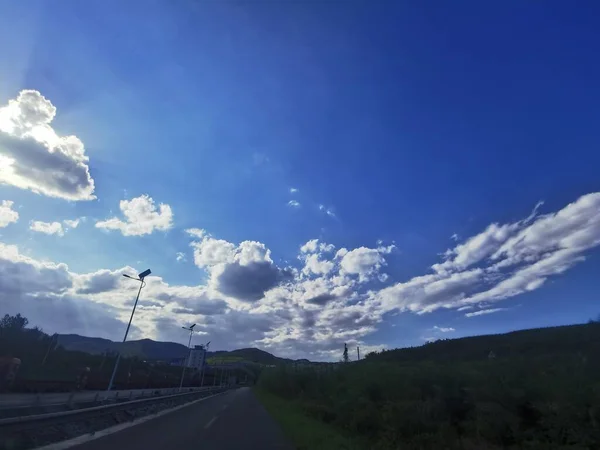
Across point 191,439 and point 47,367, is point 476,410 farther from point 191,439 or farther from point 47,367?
point 47,367

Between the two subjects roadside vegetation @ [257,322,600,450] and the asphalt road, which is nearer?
the asphalt road

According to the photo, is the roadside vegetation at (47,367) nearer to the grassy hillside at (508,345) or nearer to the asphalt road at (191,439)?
the asphalt road at (191,439)

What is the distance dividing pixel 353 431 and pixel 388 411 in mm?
3708

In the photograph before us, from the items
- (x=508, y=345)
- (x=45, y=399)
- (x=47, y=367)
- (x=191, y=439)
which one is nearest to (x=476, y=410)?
(x=191, y=439)

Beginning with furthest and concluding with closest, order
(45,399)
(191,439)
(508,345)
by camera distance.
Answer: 1. (508,345)
2. (45,399)
3. (191,439)

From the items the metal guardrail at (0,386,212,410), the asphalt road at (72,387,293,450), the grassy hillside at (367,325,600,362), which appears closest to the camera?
the asphalt road at (72,387,293,450)

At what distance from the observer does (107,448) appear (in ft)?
34.6

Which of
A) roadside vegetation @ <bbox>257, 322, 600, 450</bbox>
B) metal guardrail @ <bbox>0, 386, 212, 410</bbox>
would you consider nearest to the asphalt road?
roadside vegetation @ <bbox>257, 322, 600, 450</bbox>

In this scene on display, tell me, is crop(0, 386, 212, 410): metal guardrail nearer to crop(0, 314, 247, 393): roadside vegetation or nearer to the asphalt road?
the asphalt road

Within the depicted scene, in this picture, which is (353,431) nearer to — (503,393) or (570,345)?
(503,393)

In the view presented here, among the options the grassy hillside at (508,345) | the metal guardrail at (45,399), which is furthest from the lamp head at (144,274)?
the grassy hillside at (508,345)

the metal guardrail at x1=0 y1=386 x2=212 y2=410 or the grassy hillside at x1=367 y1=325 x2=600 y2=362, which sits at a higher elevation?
the grassy hillside at x1=367 y1=325 x2=600 y2=362

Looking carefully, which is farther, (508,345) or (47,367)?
(508,345)

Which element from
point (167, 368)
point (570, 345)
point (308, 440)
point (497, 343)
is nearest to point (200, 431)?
point (308, 440)
